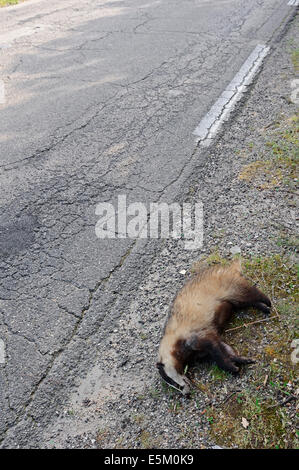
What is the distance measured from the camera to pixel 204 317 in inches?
118

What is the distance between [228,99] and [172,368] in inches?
176

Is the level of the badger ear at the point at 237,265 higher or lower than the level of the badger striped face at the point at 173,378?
higher

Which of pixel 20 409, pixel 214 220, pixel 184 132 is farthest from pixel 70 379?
pixel 184 132

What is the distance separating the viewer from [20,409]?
2.65m

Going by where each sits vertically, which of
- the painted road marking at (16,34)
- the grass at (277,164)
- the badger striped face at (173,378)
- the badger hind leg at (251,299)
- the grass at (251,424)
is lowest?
the grass at (251,424)

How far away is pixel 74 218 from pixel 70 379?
5.76 feet

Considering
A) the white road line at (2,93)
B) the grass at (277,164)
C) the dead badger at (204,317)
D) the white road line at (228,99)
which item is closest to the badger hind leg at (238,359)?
the dead badger at (204,317)

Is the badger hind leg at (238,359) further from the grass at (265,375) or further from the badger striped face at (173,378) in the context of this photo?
the badger striped face at (173,378)

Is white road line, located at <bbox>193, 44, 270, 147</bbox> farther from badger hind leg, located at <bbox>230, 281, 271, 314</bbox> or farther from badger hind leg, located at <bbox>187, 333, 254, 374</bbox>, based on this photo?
badger hind leg, located at <bbox>187, 333, 254, 374</bbox>

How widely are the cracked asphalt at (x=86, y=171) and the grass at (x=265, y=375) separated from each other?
555 mm

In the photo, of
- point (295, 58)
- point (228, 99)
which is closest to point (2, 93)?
point (228, 99)

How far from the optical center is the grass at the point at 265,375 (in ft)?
7.70

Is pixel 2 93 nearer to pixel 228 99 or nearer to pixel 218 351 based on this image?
pixel 228 99

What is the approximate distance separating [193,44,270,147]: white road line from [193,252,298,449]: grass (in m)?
2.40
